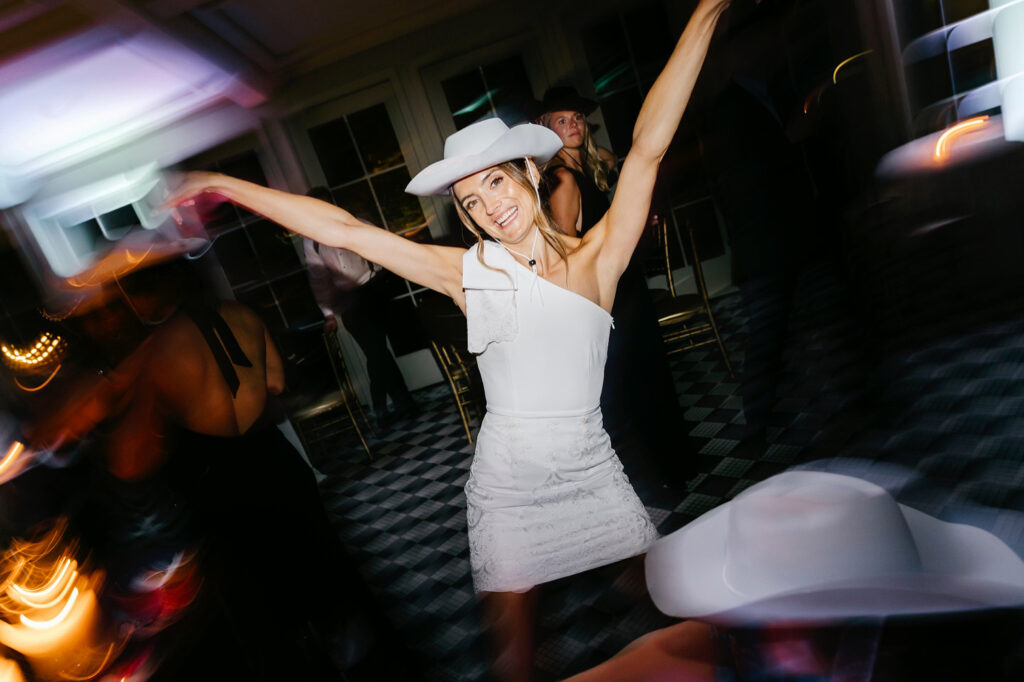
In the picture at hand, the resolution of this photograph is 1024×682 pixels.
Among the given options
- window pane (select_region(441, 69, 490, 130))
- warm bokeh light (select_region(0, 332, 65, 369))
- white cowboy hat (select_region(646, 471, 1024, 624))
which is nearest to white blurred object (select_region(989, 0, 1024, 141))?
window pane (select_region(441, 69, 490, 130))

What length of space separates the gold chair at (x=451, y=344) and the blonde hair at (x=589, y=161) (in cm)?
47

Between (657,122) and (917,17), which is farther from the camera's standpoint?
(917,17)

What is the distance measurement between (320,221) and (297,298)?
1.03 feet

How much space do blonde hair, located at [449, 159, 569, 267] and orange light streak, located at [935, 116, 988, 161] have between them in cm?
233

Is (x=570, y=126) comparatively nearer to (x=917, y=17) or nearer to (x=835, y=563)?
(x=835, y=563)

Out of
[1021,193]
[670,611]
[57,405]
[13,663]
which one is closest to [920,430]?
[670,611]

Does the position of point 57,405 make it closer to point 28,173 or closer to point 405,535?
point 28,173

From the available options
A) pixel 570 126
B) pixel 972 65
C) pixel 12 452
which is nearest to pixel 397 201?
pixel 570 126

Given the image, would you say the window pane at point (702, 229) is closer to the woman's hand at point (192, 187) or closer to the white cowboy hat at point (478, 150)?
the white cowboy hat at point (478, 150)

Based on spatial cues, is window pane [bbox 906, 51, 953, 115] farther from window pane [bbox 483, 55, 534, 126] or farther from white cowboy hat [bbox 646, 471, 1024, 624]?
white cowboy hat [bbox 646, 471, 1024, 624]

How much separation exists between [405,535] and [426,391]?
24.3 inches

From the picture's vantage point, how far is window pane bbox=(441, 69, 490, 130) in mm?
1150

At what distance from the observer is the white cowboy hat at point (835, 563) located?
480mm

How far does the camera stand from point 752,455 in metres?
1.69
